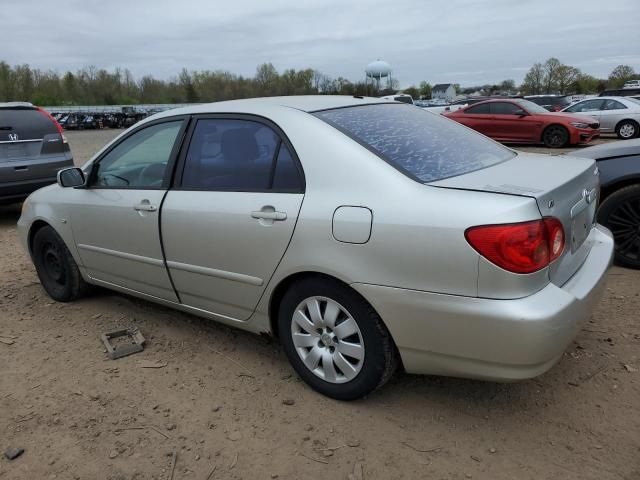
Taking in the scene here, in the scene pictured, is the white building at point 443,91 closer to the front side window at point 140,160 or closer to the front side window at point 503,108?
the front side window at point 503,108

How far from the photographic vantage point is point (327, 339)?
2744 millimetres

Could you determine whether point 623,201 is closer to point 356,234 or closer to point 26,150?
point 356,234

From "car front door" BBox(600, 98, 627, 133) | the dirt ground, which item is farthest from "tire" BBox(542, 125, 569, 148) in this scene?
the dirt ground

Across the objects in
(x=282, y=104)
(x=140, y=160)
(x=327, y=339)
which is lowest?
(x=327, y=339)

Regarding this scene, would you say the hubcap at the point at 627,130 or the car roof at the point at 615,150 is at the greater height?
the car roof at the point at 615,150

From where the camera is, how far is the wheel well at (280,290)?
2.66m

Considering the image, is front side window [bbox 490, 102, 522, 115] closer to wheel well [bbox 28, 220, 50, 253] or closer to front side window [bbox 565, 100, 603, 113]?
front side window [bbox 565, 100, 603, 113]

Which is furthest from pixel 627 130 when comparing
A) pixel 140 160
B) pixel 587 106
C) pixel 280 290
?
pixel 280 290

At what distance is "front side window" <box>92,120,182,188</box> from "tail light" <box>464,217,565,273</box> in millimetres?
2089

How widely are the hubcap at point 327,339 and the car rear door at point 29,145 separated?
19.0ft

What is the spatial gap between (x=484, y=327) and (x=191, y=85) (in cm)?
7765

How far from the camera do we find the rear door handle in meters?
3.36

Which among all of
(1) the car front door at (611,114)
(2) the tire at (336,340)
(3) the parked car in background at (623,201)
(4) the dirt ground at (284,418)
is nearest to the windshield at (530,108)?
(1) the car front door at (611,114)

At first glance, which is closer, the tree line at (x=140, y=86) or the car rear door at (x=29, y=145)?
the car rear door at (x=29, y=145)
